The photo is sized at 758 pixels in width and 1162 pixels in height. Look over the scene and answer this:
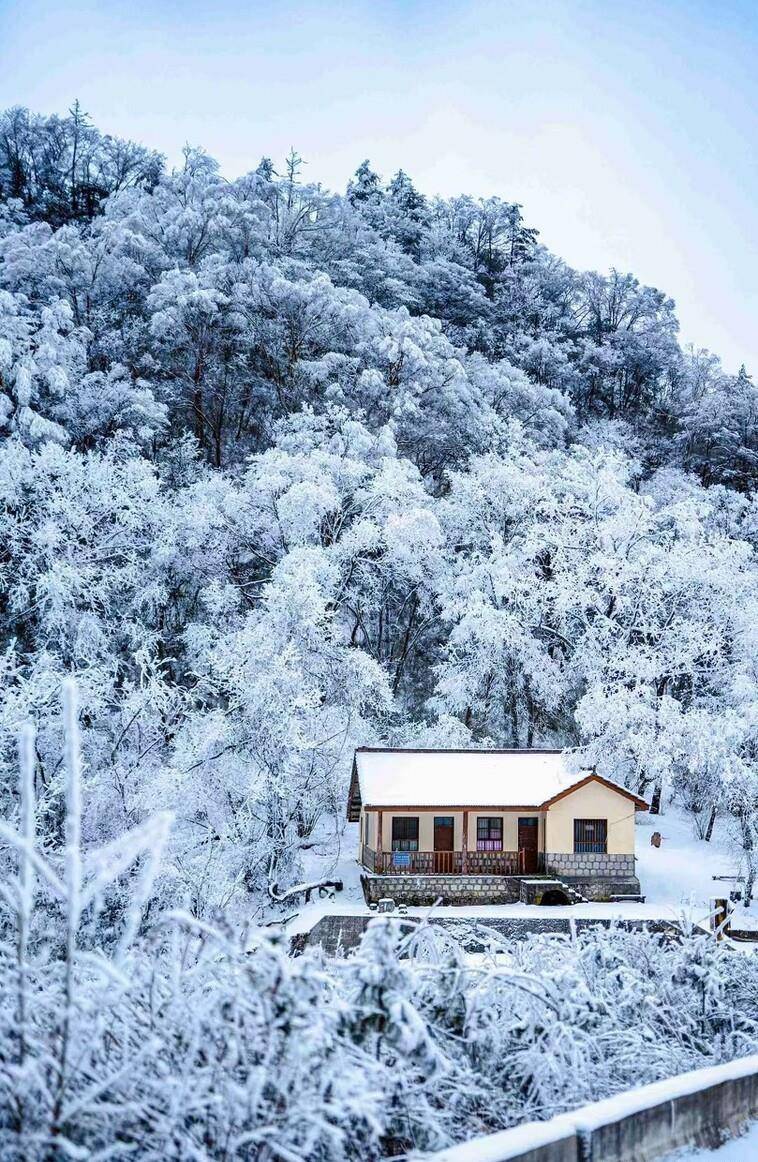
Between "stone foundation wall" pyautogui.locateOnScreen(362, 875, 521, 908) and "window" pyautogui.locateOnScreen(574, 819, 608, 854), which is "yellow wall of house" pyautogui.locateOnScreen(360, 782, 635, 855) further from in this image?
"stone foundation wall" pyautogui.locateOnScreen(362, 875, 521, 908)

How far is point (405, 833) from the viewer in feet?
66.9

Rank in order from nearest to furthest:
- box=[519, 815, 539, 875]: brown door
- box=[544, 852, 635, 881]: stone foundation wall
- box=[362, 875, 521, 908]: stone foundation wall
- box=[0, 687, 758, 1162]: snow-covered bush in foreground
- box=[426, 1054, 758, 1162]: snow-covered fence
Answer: box=[0, 687, 758, 1162]: snow-covered bush in foreground
box=[426, 1054, 758, 1162]: snow-covered fence
box=[362, 875, 521, 908]: stone foundation wall
box=[544, 852, 635, 881]: stone foundation wall
box=[519, 815, 539, 875]: brown door

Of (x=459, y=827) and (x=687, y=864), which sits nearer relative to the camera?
(x=459, y=827)

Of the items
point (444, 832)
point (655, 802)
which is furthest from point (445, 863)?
point (655, 802)

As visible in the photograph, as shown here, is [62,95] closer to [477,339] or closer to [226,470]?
[477,339]

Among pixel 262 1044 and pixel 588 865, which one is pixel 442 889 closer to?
pixel 588 865

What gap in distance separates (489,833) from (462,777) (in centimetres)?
154

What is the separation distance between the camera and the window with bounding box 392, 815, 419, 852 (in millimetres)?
20281

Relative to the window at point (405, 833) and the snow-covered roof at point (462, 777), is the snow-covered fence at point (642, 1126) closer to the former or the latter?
the snow-covered roof at point (462, 777)

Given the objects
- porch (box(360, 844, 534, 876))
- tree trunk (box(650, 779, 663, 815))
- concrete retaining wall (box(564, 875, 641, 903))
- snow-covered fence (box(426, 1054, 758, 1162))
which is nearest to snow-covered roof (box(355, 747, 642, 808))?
porch (box(360, 844, 534, 876))

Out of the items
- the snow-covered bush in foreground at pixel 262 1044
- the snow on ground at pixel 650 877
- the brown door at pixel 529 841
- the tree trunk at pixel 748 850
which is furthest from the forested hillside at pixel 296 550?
the snow-covered bush in foreground at pixel 262 1044

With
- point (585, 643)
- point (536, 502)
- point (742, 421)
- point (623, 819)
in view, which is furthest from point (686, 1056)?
point (742, 421)

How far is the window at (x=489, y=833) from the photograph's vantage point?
2059 cm

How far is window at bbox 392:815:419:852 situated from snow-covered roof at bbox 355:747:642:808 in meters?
0.70
